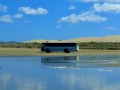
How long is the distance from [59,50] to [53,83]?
193 feet

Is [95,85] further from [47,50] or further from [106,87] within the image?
[47,50]

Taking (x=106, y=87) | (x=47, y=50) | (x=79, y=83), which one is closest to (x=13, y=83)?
(x=79, y=83)

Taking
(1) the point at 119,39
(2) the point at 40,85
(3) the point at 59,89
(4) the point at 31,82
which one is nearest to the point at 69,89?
(3) the point at 59,89

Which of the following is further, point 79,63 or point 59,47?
point 59,47

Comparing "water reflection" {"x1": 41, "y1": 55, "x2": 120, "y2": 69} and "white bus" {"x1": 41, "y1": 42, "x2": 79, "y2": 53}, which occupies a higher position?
"white bus" {"x1": 41, "y1": 42, "x2": 79, "y2": 53}

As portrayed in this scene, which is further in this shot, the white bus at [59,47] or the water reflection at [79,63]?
the white bus at [59,47]

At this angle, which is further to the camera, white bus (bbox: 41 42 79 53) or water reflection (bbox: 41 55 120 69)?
white bus (bbox: 41 42 79 53)

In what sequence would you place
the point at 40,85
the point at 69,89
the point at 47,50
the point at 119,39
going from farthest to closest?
1. the point at 119,39
2. the point at 47,50
3. the point at 40,85
4. the point at 69,89

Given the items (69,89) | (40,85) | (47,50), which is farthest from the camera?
(47,50)

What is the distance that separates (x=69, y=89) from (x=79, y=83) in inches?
97.7

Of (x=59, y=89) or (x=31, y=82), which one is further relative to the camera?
(x=31, y=82)

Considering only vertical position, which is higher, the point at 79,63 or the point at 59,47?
the point at 59,47

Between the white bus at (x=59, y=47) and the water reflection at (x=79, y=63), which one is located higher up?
the white bus at (x=59, y=47)

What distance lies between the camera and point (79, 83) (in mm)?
20719
